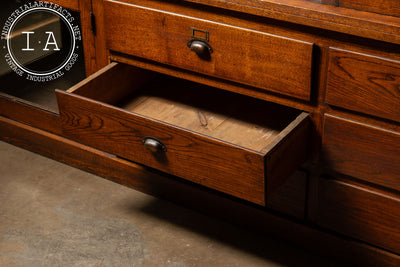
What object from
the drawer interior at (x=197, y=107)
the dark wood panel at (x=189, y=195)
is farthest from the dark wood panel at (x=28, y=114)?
the drawer interior at (x=197, y=107)

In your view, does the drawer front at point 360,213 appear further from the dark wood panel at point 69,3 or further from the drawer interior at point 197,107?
the dark wood panel at point 69,3

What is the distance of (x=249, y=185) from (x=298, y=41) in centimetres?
32

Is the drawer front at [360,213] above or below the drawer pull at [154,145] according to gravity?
below

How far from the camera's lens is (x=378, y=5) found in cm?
133

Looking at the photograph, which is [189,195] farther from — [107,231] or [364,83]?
[364,83]

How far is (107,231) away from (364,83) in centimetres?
79

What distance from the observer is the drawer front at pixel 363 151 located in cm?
144

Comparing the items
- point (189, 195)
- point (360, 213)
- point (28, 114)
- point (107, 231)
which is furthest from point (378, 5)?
point (28, 114)

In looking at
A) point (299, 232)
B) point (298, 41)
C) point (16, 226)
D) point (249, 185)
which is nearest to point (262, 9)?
point (298, 41)

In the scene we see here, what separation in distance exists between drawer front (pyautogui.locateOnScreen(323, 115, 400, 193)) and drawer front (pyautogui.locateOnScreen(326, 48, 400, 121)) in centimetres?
5

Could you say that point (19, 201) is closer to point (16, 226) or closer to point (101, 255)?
point (16, 226)

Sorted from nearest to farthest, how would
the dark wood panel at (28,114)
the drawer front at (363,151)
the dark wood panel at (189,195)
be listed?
the drawer front at (363,151), the dark wood panel at (189,195), the dark wood panel at (28,114)

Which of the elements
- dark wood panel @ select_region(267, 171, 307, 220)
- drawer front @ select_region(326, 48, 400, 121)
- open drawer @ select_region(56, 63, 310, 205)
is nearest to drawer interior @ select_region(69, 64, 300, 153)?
open drawer @ select_region(56, 63, 310, 205)

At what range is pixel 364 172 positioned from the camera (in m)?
1.51
